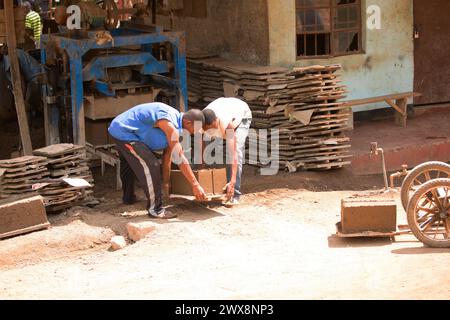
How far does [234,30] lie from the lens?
643 inches

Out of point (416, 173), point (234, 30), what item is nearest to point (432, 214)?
point (416, 173)

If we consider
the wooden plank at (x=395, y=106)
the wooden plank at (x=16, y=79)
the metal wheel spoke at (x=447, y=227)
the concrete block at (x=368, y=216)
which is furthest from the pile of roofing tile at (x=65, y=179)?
the wooden plank at (x=395, y=106)

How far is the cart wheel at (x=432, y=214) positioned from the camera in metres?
→ 10.4

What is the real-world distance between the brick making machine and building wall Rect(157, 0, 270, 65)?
5.97 ft

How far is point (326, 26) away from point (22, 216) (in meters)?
6.65

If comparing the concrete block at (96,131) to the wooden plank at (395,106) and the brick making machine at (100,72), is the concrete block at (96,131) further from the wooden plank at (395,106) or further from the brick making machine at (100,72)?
the wooden plank at (395,106)

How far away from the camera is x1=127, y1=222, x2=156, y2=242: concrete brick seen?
11422 millimetres

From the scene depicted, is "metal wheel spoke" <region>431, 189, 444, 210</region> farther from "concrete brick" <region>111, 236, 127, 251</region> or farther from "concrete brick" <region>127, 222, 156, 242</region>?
"concrete brick" <region>111, 236, 127, 251</region>

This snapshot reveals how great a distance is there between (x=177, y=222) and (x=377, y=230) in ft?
7.98

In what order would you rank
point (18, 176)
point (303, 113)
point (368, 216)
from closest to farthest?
point (368, 216), point (18, 176), point (303, 113)

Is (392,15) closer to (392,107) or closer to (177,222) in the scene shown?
(392,107)

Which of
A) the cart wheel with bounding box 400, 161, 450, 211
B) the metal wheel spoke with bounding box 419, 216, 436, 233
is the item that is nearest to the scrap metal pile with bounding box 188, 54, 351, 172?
the cart wheel with bounding box 400, 161, 450, 211

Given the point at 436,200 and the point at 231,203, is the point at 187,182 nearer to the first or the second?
the point at 231,203

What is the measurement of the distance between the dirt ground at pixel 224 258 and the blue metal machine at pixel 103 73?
1362mm
